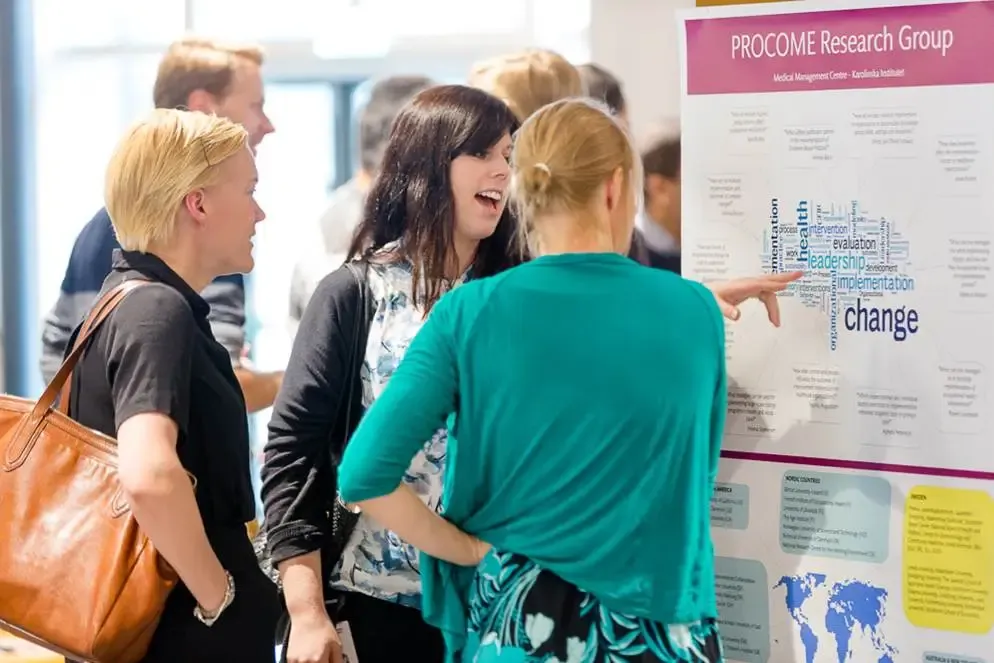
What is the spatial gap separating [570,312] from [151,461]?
24.4 inches

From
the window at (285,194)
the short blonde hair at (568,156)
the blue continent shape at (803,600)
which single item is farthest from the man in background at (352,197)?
the blue continent shape at (803,600)

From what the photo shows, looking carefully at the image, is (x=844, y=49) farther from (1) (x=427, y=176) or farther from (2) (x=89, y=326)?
(2) (x=89, y=326)

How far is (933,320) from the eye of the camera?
188 cm

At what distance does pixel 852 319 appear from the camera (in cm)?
194

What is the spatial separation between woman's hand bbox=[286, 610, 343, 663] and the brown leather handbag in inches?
8.5

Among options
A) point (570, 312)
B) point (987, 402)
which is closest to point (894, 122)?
point (987, 402)

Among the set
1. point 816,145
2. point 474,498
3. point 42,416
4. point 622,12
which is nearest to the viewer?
point 474,498

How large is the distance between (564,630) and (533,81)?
1.13 meters

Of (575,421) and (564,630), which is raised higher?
(575,421)

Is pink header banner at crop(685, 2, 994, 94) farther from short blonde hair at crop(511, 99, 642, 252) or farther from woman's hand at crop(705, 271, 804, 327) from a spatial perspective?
short blonde hair at crop(511, 99, 642, 252)

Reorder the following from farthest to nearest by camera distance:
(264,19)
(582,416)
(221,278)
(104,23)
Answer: (104,23)
(264,19)
(221,278)
(582,416)

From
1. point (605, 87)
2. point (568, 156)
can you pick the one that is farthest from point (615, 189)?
point (605, 87)

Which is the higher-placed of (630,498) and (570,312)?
(570,312)

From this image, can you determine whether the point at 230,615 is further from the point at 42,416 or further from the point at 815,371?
the point at 815,371
